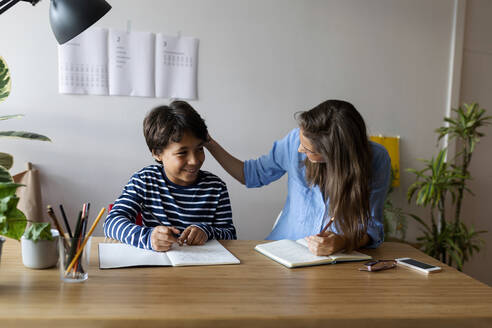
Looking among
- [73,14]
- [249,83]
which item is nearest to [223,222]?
[73,14]

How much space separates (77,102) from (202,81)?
770 millimetres

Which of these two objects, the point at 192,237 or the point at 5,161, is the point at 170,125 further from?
the point at 5,161

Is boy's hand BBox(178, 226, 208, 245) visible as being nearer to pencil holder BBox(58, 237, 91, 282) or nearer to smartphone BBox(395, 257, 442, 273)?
pencil holder BBox(58, 237, 91, 282)

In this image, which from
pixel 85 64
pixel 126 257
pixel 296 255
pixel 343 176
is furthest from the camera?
pixel 85 64

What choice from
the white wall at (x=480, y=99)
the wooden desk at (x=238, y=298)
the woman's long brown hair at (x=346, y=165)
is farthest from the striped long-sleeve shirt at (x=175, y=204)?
the white wall at (x=480, y=99)

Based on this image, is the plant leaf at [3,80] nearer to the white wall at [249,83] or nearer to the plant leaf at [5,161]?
the plant leaf at [5,161]

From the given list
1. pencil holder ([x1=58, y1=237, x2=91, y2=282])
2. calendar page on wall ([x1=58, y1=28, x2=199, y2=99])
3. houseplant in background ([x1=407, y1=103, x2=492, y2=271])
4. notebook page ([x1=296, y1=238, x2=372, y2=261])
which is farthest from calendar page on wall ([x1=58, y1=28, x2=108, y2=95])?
houseplant in background ([x1=407, y1=103, x2=492, y2=271])

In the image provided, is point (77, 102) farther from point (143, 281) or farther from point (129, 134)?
point (143, 281)

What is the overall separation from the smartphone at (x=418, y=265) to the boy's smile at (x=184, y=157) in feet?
2.49

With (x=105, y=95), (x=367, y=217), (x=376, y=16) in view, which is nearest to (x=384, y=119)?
(x=376, y=16)

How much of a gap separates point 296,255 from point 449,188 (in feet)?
6.28

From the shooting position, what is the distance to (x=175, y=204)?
1503 millimetres

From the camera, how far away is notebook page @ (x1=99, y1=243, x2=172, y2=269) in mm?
1080

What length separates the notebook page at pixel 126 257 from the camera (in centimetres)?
108
